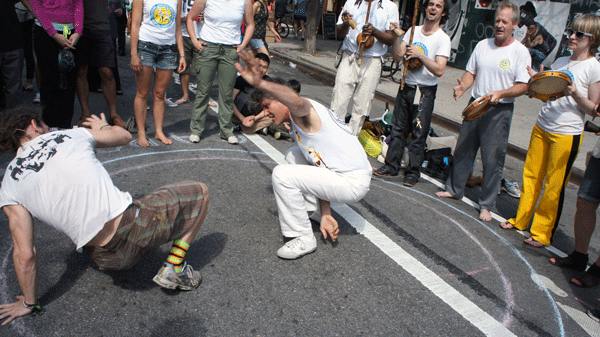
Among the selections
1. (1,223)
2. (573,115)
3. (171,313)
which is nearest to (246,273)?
(171,313)

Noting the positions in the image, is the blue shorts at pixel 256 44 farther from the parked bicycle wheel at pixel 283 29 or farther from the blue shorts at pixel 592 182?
the parked bicycle wheel at pixel 283 29

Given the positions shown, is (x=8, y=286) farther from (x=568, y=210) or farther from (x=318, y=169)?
(x=568, y=210)

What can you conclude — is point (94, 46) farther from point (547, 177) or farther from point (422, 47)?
point (547, 177)

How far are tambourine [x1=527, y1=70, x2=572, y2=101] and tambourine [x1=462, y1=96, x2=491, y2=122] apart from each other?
16.6 inches

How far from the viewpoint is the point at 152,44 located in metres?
4.72

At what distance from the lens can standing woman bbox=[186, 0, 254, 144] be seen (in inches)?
196

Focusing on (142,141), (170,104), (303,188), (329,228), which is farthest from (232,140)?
(329,228)

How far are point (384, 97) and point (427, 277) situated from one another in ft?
22.8

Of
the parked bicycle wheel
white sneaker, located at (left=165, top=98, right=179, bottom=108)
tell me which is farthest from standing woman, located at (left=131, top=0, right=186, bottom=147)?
the parked bicycle wheel

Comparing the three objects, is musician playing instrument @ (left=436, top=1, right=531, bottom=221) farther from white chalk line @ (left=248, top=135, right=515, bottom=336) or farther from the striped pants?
the striped pants

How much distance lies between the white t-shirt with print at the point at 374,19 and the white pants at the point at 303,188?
2.57 m

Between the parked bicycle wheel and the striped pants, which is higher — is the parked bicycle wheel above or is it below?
above

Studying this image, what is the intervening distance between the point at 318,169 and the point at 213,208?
3.46 ft

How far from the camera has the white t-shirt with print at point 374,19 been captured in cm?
532
